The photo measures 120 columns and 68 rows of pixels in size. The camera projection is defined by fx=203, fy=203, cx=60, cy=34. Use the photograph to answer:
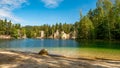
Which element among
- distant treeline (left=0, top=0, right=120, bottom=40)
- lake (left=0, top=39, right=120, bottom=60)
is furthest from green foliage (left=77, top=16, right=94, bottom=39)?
lake (left=0, top=39, right=120, bottom=60)

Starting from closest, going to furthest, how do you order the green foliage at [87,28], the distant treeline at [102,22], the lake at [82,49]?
the lake at [82,49], the distant treeline at [102,22], the green foliage at [87,28]

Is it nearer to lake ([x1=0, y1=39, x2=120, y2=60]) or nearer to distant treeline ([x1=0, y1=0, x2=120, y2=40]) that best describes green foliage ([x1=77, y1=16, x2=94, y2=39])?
distant treeline ([x1=0, y1=0, x2=120, y2=40])

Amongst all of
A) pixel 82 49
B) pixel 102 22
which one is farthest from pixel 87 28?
pixel 82 49

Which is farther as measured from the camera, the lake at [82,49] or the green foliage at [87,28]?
the green foliage at [87,28]

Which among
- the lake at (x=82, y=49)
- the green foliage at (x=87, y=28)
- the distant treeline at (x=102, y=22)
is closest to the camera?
the lake at (x=82, y=49)

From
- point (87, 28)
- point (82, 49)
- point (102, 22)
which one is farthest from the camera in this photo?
point (87, 28)

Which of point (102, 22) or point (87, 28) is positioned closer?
point (102, 22)

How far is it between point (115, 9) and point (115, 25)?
7385 millimetres

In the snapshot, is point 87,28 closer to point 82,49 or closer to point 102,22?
point 102,22

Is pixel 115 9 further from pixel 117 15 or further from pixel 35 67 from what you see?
pixel 35 67

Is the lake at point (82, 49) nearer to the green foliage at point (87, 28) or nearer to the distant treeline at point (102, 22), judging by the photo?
the distant treeline at point (102, 22)

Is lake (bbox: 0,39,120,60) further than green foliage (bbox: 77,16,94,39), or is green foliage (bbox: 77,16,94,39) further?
green foliage (bbox: 77,16,94,39)

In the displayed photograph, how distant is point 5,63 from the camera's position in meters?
12.8

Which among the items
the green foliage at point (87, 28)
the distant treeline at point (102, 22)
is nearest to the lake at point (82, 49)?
the distant treeline at point (102, 22)
